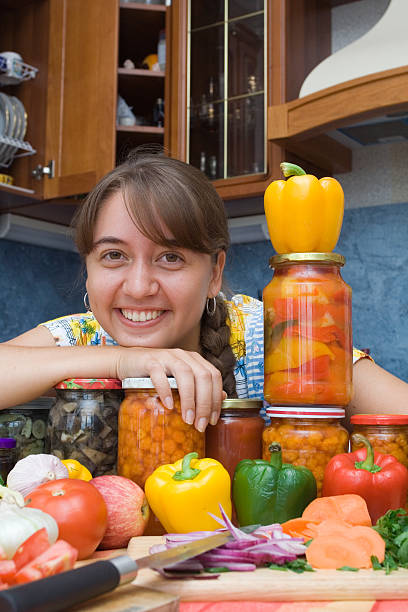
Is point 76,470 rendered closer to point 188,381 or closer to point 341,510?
point 188,381

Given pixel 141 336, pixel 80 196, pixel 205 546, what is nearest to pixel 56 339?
pixel 141 336

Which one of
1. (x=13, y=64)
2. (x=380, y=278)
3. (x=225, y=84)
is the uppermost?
(x=13, y=64)

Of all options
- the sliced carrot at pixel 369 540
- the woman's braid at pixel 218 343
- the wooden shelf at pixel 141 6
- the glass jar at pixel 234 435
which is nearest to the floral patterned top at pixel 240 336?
the woman's braid at pixel 218 343

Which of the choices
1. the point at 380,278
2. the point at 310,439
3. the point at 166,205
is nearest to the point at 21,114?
the point at 380,278

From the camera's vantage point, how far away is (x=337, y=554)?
0.57m

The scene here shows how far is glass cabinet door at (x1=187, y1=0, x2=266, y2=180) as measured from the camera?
7.77 feet

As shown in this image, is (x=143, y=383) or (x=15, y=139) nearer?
(x=143, y=383)

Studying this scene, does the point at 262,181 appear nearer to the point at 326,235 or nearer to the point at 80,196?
the point at 80,196

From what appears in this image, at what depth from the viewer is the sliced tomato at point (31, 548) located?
488 mm

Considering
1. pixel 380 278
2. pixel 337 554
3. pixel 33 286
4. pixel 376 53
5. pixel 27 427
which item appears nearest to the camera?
pixel 337 554

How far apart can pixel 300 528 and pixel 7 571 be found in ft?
0.92

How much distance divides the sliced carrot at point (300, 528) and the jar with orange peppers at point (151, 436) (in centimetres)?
16

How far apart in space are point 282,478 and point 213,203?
0.53 metres

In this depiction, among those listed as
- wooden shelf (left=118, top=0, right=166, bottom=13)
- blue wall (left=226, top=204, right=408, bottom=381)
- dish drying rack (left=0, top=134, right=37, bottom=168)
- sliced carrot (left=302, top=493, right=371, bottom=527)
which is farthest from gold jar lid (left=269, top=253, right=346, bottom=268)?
wooden shelf (left=118, top=0, right=166, bottom=13)
